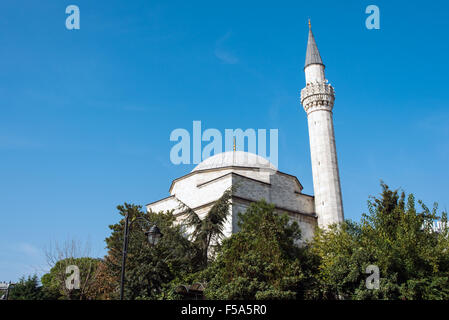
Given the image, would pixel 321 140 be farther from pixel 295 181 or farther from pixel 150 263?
pixel 150 263

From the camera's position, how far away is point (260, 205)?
1352 cm

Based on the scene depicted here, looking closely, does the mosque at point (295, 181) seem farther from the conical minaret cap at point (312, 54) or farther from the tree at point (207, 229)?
the tree at point (207, 229)

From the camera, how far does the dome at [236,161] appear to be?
22.7 metres

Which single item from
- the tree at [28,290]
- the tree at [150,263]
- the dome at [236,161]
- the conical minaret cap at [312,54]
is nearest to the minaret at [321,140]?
the conical minaret cap at [312,54]

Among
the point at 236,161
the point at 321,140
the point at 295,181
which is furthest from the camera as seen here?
the point at 236,161

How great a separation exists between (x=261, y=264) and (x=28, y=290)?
1175 centimetres

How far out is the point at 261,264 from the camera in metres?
11.6

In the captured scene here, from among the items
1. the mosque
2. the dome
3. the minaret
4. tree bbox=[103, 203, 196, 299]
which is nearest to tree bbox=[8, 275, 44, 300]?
tree bbox=[103, 203, 196, 299]

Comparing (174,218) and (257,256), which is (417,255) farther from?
(174,218)

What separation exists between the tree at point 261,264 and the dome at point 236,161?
910cm

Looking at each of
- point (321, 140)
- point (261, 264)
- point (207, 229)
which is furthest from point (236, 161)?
point (261, 264)

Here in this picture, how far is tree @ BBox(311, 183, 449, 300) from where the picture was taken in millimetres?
11664
